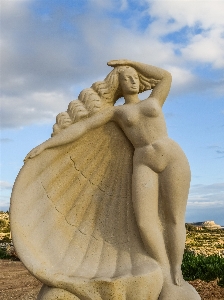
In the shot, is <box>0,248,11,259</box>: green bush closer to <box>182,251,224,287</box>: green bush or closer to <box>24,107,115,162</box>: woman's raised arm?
<box>182,251,224,287</box>: green bush

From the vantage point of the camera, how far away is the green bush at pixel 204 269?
31.2 ft

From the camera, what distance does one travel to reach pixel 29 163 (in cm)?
493

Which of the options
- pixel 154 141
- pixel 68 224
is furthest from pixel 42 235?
pixel 154 141

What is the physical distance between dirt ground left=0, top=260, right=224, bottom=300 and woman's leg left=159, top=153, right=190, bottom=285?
343cm

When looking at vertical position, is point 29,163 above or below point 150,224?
above

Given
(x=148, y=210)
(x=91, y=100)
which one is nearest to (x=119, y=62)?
(x=91, y=100)

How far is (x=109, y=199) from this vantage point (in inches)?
206

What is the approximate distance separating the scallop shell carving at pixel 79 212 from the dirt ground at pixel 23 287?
3656mm

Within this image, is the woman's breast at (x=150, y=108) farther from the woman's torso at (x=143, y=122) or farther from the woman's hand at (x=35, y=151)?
the woman's hand at (x=35, y=151)

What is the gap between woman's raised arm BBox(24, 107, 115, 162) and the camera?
16.3ft

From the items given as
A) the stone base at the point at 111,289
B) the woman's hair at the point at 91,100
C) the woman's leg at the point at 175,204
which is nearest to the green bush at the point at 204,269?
the woman's leg at the point at 175,204

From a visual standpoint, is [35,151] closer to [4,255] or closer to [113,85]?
[113,85]

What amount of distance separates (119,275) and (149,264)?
366mm

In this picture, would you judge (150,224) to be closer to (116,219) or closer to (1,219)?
(116,219)
